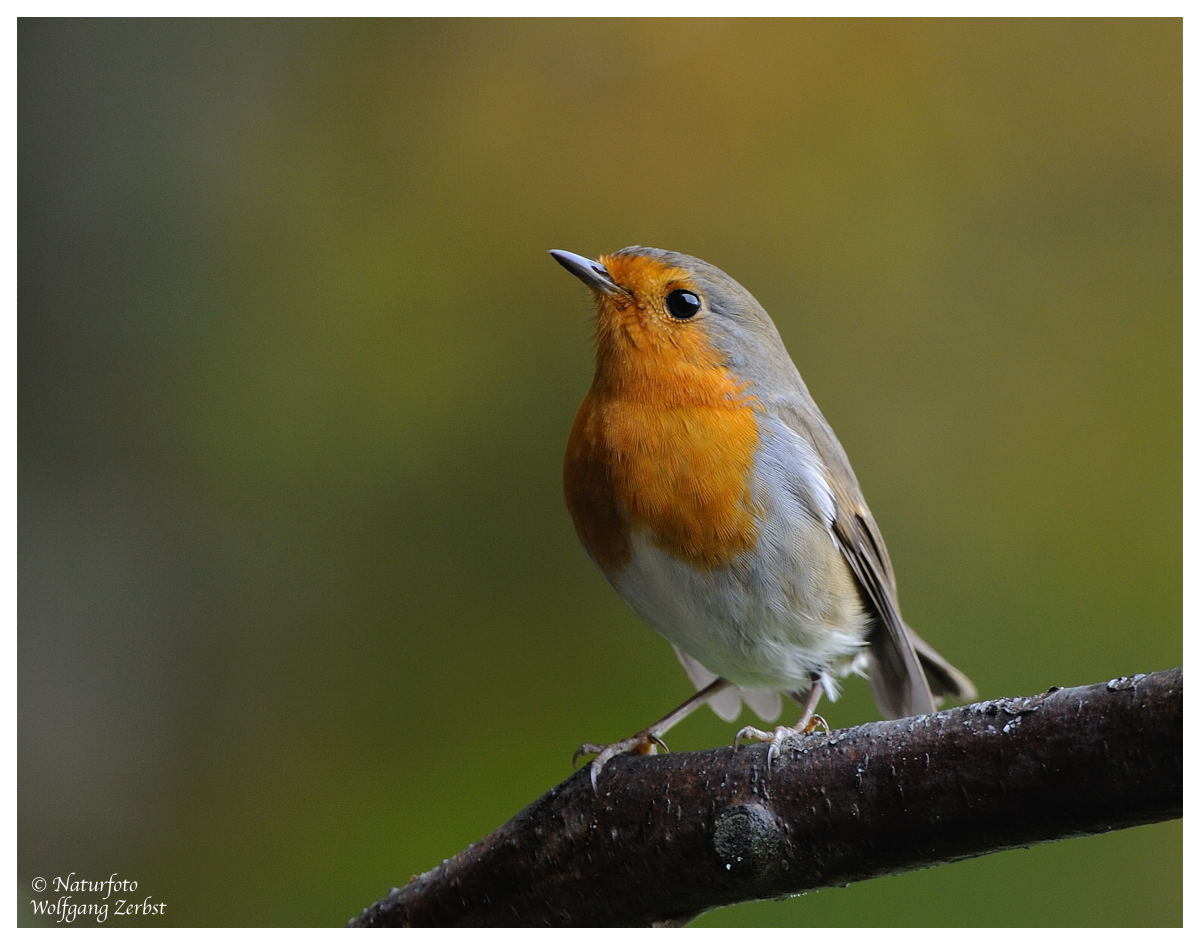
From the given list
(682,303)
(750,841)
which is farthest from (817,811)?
(682,303)

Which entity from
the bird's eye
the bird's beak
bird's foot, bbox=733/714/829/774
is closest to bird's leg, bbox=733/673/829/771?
bird's foot, bbox=733/714/829/774

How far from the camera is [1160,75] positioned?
12.5 feet

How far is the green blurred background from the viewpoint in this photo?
365 cm

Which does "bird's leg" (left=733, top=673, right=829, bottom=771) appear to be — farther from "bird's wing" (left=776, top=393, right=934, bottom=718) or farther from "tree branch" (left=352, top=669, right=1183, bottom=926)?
"bird's wing" (left=776, top=393, right=934, bottom=718)

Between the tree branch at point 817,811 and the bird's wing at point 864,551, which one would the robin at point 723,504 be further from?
the tree branch at point 817,811

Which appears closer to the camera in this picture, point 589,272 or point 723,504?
point 723,504

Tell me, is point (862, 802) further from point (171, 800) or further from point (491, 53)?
point (491, 53)

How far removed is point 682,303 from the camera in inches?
129

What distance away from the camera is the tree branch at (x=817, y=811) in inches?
76.6

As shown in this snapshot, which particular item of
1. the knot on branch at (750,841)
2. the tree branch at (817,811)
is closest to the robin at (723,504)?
the tree branch at (817,811)

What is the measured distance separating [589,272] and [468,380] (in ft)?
3.29

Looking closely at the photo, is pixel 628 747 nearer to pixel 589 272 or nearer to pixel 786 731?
pixel 786 731

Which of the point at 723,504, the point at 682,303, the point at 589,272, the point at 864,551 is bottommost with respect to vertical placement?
the point at 864,551
